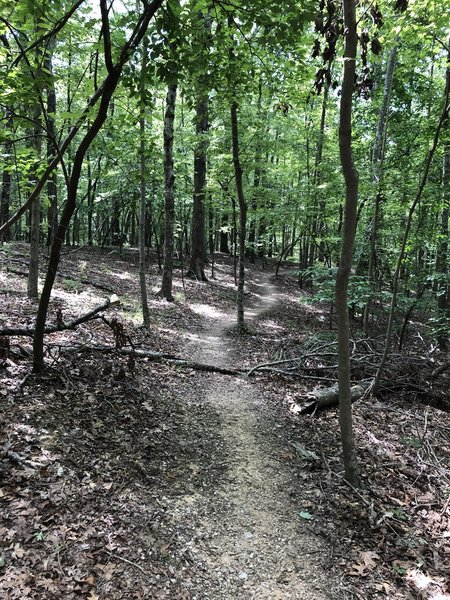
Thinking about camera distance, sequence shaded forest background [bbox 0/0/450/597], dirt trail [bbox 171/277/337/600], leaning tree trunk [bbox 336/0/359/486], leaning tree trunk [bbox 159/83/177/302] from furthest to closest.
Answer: leaning tree trunk [bbox 159/83/177/302]
shaded forest background [bbox 0/0/450/597]
leaning tree trunk [bbox 336/0/359/486]
dirt trail [bbox 171/277/337/600]

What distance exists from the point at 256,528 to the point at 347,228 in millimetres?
3526

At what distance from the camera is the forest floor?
360cm

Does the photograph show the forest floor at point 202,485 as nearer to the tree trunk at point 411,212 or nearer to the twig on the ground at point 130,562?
the twig on the ground at point 130,562

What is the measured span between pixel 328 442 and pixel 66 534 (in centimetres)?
399

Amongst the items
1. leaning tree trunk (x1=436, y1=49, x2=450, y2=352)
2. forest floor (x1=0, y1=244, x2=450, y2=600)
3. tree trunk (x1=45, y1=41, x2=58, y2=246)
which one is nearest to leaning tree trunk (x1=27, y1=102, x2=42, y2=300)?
tree trunk (x1=45, y1=41, x2=58, y2=246)

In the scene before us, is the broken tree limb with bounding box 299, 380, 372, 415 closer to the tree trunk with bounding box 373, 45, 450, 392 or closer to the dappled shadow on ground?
the tree trunk with bounding box 373, 45, 450, 392

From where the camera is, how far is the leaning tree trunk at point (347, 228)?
4.04 m

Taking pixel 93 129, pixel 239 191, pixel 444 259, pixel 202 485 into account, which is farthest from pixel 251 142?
pixel 202 485

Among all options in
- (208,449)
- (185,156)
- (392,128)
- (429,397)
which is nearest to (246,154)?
(392,128)

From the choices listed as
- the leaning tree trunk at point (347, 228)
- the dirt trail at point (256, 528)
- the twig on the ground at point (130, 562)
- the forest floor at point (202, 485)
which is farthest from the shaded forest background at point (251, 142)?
the twig on the ground at point (130, 562)

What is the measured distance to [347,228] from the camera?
15.0 feet

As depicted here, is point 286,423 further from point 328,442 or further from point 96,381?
point 96,381

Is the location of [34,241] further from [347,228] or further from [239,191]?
[347,228]

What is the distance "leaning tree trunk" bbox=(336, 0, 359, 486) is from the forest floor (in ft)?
2.34
